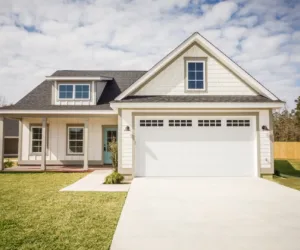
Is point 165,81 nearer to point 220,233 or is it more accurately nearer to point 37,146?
point 220,233

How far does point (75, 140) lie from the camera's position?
15.8 meters

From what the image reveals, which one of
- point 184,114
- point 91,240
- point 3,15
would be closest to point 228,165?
point 184,114

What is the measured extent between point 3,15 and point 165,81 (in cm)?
863

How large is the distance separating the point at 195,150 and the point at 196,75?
358 centimetres

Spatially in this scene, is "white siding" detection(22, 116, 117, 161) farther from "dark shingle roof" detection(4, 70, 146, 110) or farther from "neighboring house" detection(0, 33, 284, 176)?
"neighboring house" detection(0, 33, 284, 176)

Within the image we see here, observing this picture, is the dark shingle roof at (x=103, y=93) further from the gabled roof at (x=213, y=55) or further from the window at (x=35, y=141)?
the gabled roof at (x=213, y=55)

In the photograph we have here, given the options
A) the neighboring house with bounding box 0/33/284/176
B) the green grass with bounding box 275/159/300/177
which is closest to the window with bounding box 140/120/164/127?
the neighboring house with bounding box 0/33/284/176

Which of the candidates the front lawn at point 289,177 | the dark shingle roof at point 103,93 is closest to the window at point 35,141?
the dark shingle roof at point 103,93

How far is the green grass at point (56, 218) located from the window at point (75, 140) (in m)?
6.91

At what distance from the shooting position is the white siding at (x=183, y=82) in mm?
11461

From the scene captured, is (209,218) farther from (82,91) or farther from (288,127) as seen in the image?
(288,127)

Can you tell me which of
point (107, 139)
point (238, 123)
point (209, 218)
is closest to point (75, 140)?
point (107, 139)

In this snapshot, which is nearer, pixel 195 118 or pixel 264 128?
pixel 264 128

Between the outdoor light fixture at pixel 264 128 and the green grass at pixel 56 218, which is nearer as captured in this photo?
the green grass at pixel 56 218
